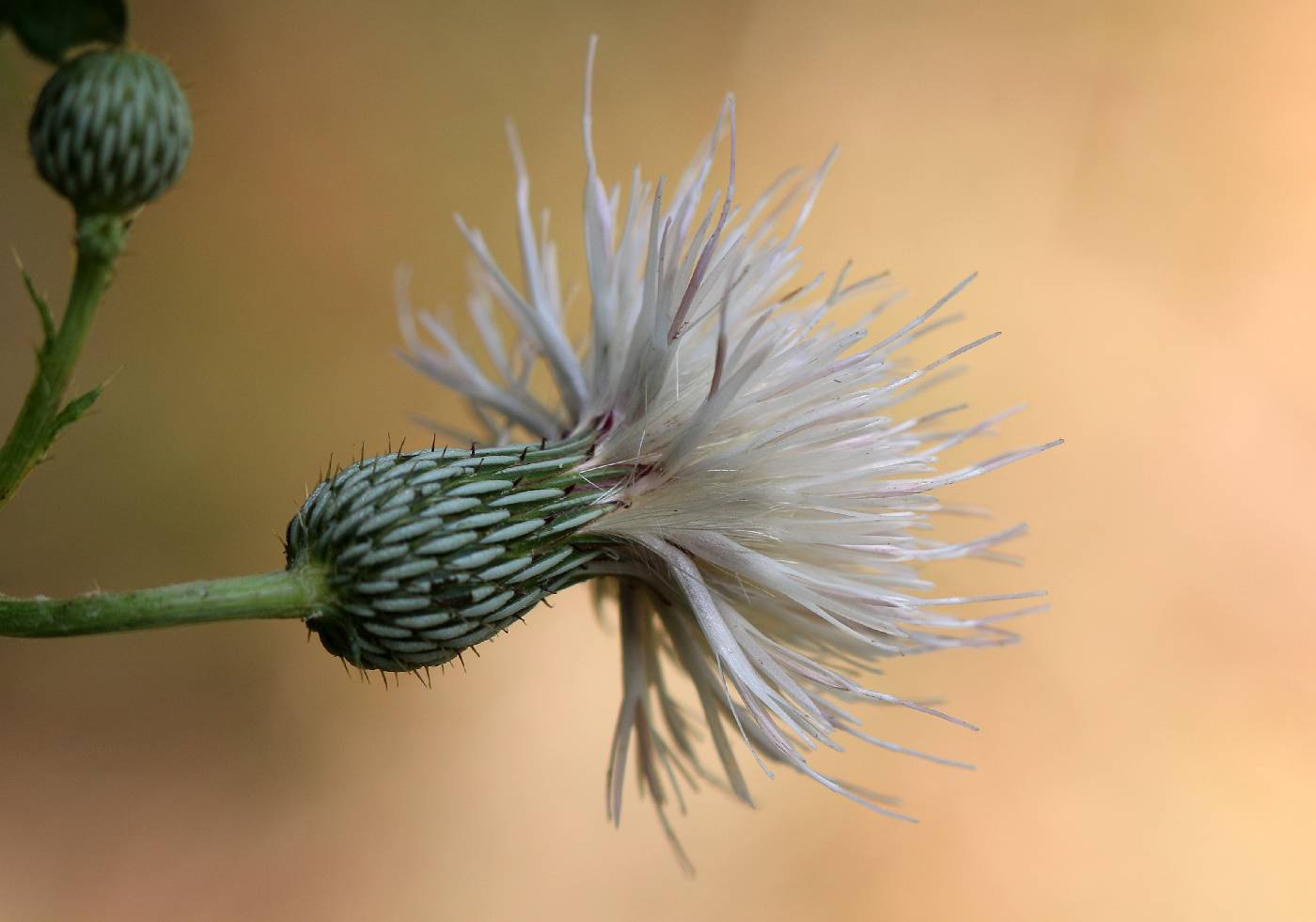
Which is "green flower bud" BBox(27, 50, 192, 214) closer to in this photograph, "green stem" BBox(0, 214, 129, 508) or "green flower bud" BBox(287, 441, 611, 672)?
"green stem" BBox(0, 214, 129, 508)

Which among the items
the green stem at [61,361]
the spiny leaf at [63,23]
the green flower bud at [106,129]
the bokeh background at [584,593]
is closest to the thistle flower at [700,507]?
the green stem at [61,361]

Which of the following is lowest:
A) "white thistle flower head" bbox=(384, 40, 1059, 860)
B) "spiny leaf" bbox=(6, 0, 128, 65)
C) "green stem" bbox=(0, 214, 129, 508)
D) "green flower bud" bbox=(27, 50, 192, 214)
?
"white thistle flower head" bbox=(384, 40, 1059, 860)

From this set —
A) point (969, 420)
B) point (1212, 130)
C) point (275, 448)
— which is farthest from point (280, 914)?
point (1212, 130)

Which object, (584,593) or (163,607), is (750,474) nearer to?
(163,607)

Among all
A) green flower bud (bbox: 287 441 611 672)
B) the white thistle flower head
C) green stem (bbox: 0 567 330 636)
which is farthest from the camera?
the white thistle flower head

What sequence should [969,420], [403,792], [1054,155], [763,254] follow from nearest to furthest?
[763,254]
[403,792]
[969,420]
[1054,155]

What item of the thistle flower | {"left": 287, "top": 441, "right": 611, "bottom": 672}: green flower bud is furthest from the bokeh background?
{"left": 287, "top": 441, "right": 611, "bottom": 672}: green flower bud

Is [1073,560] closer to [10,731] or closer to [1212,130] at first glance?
[1212,130]
